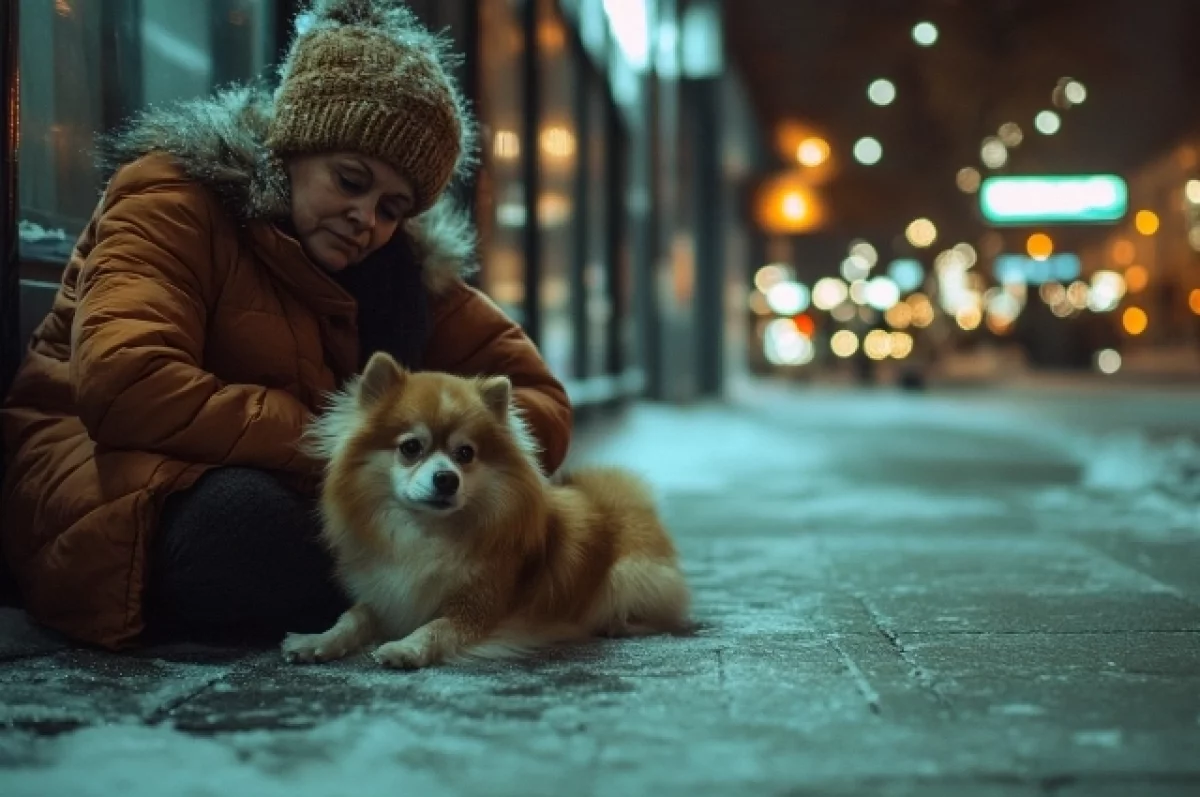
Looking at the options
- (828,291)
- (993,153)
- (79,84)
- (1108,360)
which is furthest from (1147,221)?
(79,84)

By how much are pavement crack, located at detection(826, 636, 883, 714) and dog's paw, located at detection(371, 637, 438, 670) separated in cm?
100

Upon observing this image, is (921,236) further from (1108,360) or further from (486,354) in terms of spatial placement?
(486,354)

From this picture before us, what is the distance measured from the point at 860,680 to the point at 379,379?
136 centimetres

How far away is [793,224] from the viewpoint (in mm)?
23000

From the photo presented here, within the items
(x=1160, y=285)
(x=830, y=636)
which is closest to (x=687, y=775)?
(x=830, y=636)

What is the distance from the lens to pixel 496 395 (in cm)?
346

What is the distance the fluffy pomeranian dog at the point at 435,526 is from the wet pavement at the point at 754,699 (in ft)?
0.40

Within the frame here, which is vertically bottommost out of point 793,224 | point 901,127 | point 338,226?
point 338,226

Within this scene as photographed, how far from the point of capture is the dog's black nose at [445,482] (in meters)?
3.16

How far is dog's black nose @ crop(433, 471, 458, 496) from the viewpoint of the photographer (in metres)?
3.16

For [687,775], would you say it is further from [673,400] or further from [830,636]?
[673,400]

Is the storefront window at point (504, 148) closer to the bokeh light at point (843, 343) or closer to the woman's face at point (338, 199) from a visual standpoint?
the woman's face at point (338, 199)

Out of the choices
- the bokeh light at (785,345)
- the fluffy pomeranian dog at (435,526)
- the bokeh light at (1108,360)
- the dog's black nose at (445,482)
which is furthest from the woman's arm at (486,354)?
the bokeh light at (1108,360)

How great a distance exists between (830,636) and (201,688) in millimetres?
1682
